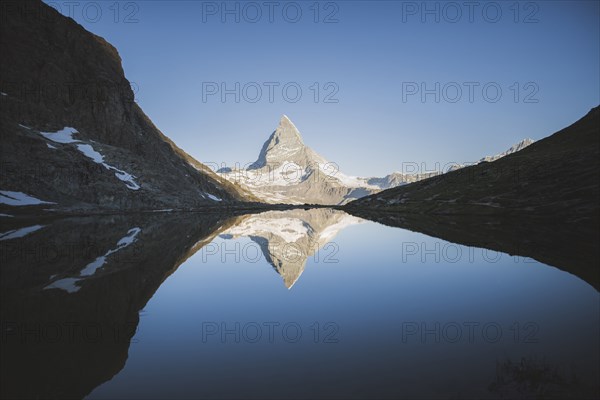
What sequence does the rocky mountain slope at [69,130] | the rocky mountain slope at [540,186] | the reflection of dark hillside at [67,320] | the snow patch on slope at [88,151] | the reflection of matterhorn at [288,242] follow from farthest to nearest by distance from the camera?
the snow patch on slope at [88,151], the rocky mountain slope at [69,130], the rocky mountain slope at [540,186], the reflection of matterhorn at [288,242], the reflection of dark hillside at [67,320]

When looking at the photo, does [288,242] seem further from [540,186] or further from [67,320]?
[540,186]

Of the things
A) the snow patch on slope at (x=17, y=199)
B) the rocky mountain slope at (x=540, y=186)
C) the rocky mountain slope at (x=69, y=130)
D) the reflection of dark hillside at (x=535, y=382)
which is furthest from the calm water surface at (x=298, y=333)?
the rocky mountain slope at (x=69, y=130)

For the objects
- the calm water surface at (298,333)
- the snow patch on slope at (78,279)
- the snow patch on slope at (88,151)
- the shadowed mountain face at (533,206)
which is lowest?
the calm water surface at (298,333)

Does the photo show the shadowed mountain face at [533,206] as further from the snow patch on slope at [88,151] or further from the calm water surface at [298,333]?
the snow patch on slope at [88,151]

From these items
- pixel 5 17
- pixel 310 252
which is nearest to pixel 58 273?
pixel 310 252

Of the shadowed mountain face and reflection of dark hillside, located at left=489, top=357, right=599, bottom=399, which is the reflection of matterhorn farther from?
the shadowed mountain face

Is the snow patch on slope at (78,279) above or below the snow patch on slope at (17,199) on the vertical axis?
below
